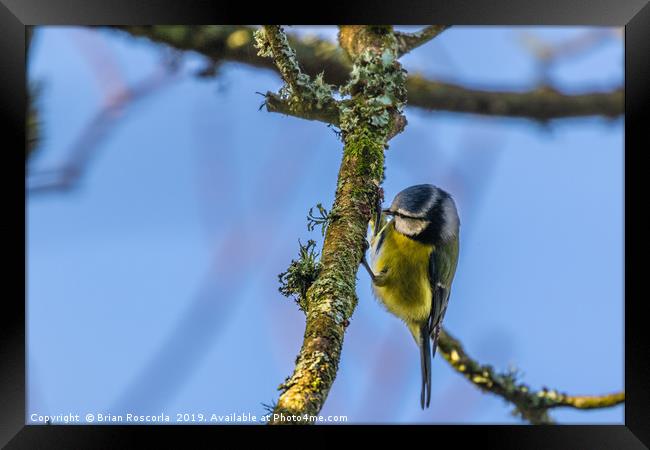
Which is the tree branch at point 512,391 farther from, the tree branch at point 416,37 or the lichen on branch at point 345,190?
the tree branch at point 416,37

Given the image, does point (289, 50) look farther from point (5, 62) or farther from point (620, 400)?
point (620, 400)

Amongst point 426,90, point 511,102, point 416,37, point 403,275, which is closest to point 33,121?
point 416,37

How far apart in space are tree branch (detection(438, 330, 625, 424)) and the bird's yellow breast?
347 millimetres

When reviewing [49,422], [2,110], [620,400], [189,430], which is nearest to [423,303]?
[620,400]

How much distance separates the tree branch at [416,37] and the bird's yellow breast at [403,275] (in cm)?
72

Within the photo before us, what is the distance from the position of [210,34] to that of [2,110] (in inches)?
36.7

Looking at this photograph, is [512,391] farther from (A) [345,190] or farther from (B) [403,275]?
(A) [345,190]

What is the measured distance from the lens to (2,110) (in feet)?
7.18

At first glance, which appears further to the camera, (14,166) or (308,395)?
(14,166)

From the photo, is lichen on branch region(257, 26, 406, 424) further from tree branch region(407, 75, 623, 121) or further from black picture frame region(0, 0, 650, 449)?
tree branch region(407, 75, 623, 121)

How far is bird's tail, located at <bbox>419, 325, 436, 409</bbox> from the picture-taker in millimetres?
2863

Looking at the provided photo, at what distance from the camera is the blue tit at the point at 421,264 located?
281cm
